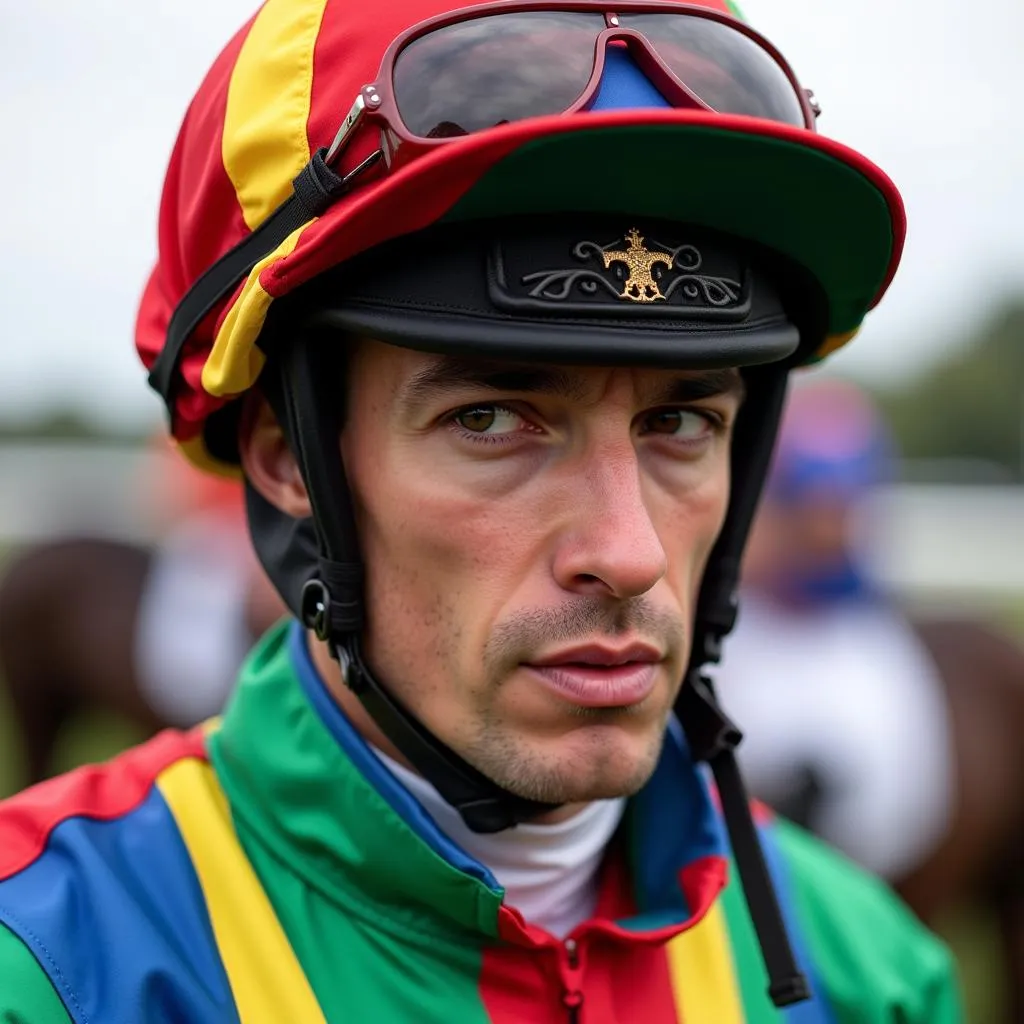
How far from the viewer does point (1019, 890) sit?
206 inches

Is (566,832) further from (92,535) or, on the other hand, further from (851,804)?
(92,535)

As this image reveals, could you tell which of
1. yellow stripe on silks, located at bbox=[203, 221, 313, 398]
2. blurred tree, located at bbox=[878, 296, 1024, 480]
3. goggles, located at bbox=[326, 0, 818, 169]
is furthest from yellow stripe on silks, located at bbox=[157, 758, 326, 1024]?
blurred tree, located at bbox=[878, 296, 1024, 480]

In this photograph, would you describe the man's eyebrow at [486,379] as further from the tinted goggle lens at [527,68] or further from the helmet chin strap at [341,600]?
the tinted goggle lens at [527,68]

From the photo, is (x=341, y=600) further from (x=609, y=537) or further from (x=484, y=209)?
(x=484, y=209)

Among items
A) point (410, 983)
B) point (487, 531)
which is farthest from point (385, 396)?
point (410, 983)

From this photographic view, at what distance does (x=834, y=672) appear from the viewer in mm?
5148

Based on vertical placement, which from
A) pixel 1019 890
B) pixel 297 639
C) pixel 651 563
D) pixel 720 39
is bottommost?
pixel 1019 890

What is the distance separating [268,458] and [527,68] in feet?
2.49

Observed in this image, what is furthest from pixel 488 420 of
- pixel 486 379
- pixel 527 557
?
pixel 527 557

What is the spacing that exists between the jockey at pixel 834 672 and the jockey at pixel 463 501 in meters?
2.82

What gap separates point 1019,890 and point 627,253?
13.8ft

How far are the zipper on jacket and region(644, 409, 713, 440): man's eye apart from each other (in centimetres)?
74

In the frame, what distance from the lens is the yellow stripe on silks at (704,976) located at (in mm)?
2070

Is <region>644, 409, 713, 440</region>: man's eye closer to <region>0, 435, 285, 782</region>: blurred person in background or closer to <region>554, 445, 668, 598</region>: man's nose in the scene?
<region>554, 445, 668, 598</region>: man's nose
